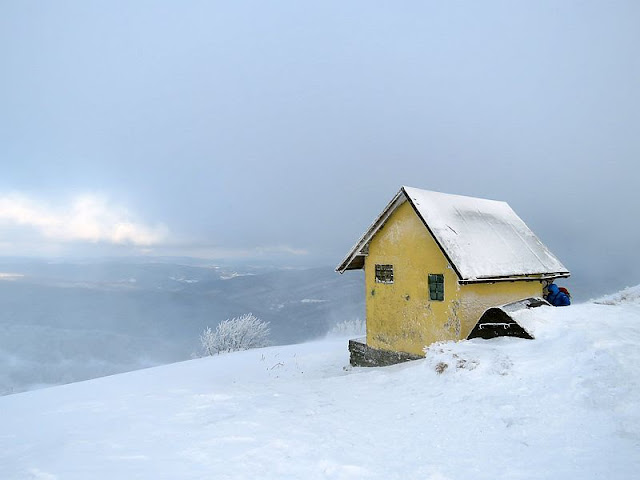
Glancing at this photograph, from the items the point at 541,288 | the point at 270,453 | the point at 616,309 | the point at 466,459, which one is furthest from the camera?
the point at 541,288

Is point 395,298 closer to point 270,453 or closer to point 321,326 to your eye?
point 270,453

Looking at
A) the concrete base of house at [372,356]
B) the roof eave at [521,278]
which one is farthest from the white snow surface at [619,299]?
the concrete base of house at [372,356]

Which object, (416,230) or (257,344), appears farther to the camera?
(257,344)

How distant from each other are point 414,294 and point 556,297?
261 inches

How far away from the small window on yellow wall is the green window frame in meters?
1.92

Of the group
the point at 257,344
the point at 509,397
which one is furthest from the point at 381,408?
the point at 257,344

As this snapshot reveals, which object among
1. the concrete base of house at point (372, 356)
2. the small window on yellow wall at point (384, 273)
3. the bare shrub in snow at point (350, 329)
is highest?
the small window on yellow wall at point (384, 273)

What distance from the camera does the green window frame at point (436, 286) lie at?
1267 cm

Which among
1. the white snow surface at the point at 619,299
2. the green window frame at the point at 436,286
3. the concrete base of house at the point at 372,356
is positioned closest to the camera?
the green window frame at the point at 436,286

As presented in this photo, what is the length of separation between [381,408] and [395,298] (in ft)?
22.7

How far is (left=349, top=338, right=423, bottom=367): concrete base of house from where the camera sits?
13.9 metres

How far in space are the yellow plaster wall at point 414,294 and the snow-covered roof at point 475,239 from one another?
53 cm

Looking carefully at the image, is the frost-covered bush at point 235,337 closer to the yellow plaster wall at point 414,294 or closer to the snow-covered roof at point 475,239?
the snow-covered roof at point 475,239

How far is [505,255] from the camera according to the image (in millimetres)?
13781
